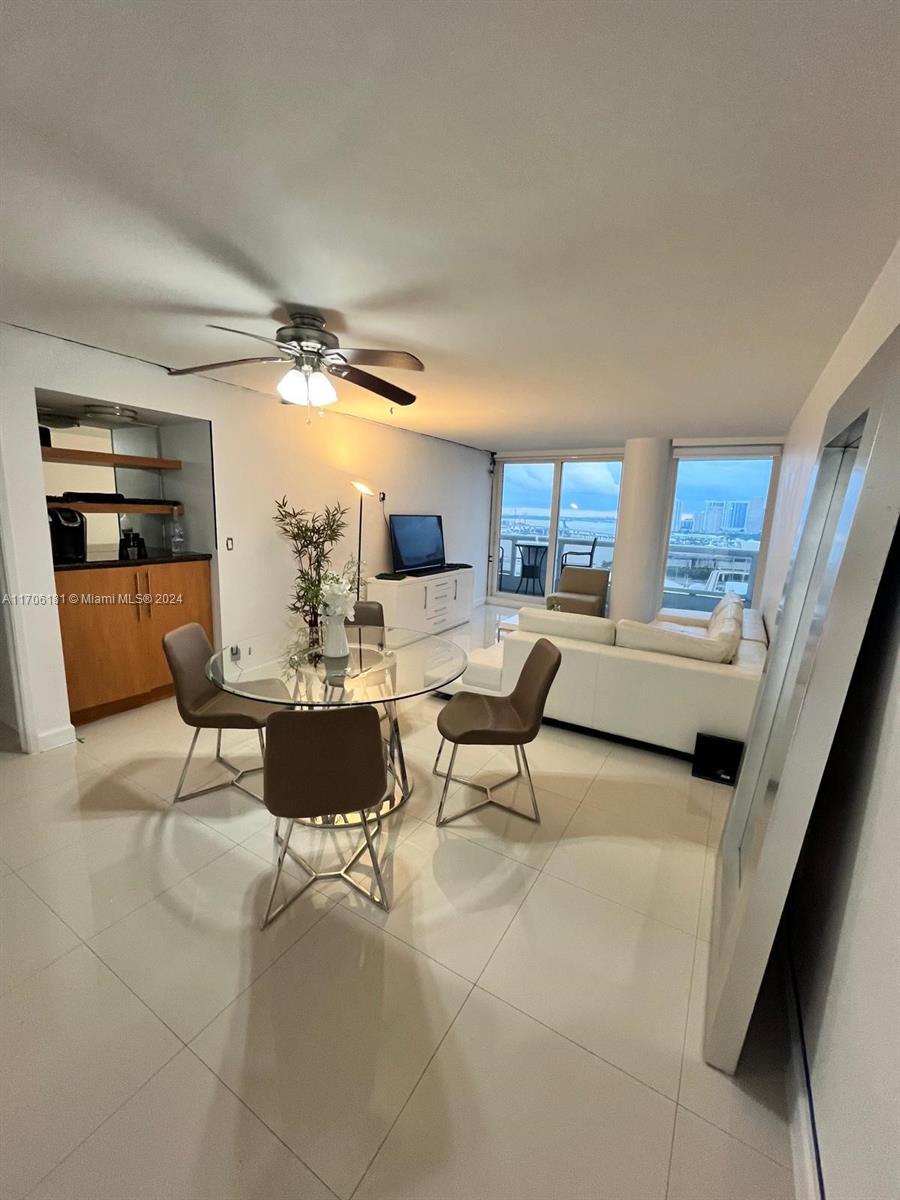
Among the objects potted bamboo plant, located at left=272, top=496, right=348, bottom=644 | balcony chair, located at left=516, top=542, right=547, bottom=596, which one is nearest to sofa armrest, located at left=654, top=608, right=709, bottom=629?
balcony chair, located at left=516, top=542, right=547, bottom=596

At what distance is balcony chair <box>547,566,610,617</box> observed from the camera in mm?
5266

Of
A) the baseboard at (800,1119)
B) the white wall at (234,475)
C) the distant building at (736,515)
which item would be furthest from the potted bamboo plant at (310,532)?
the distant building at (736,515)

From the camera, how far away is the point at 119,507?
321cm

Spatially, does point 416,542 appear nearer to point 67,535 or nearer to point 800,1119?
point 67,535

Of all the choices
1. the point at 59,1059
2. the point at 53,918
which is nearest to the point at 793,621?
the point at 59,1059

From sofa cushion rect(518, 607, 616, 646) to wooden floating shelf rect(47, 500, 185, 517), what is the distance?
2.79 m

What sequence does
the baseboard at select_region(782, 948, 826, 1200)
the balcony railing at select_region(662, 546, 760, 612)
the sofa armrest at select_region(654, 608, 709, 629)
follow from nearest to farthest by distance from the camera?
the baseboard at select_region(782, 948, 826, 1200), the sofa armrest at select_region(654, 608, 709, 629), the balcony railing at select_region(662, 546, 760, 612)

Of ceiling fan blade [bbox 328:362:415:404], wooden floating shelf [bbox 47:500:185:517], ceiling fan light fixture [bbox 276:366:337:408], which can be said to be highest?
ceiling fan blade [bbox 328:362:415:404]

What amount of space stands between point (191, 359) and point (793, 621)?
3509mm

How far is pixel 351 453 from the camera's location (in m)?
4.59

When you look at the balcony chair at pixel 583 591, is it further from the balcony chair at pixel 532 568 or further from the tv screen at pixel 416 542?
the tv screen at pixel 416 542

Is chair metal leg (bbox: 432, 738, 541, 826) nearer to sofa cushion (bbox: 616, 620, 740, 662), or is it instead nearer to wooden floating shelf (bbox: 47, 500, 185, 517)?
sofa cushion (bbox: 616, 620, 740, 662)

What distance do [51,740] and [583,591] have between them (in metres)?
5.04

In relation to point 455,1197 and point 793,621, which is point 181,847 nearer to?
point 455,1197
